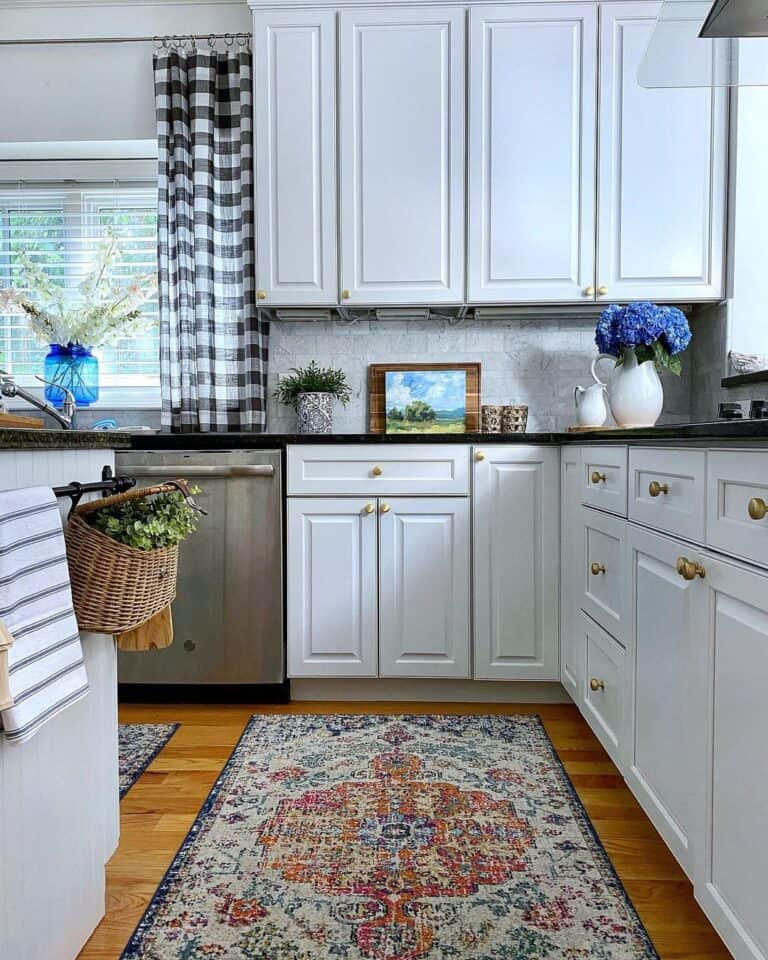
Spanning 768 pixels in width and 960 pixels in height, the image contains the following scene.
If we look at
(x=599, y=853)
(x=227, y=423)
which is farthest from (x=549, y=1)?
(x=599, y=853)

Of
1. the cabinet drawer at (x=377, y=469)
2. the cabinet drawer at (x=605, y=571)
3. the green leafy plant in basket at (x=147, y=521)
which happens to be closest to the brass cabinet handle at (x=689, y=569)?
the cabinet drawer at (x=605, y=571)

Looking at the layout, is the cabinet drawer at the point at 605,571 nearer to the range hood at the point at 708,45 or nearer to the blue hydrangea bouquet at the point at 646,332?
the blue hydrangea bouquet at the point at 646,332

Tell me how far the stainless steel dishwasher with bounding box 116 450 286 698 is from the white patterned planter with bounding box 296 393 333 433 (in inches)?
17.2

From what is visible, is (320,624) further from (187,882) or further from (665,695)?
(665,695)

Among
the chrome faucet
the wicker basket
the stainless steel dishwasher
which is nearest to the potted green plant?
the stainless steel dishwasher

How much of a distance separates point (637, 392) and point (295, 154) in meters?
1.51

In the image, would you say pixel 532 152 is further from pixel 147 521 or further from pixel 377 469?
pixel 147 521

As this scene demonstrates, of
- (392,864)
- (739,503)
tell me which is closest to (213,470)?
(392,864)

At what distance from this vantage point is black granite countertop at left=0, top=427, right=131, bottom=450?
43.8 inches

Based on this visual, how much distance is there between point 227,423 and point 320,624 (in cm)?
94

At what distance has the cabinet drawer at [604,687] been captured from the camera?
1803mm

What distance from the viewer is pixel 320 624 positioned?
2.60 m

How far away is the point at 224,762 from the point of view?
7.06 ft

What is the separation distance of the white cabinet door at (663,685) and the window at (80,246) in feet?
7.84
